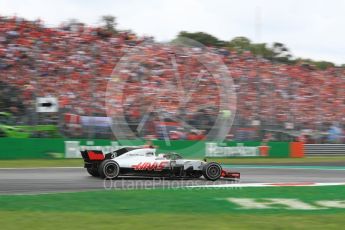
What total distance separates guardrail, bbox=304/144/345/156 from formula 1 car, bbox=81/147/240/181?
48.5 feet

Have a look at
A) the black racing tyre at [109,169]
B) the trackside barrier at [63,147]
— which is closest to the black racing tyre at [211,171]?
the black racing tyre at [109,169]

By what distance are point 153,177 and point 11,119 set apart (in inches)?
358

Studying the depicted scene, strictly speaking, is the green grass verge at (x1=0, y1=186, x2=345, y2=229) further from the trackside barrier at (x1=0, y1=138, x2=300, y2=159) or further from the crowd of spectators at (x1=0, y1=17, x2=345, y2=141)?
the crowd of spectators at (x1=0, y1=17, x2=345, y2=141)

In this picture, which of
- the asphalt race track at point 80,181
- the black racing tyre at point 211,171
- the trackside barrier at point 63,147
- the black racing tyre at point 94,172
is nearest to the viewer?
the asphalt race track at point 80,181

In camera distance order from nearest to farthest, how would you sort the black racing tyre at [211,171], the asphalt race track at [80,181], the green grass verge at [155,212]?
the green grass verge at [155,212]
the asphalt race track at [80,181]
the black racing tyre at [211,171]

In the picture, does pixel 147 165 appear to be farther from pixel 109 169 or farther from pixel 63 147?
pixel 63 147

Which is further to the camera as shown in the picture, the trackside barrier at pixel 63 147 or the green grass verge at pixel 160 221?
the trackside barrier at pixel 63 147

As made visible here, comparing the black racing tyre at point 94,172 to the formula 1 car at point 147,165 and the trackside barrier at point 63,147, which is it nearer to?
the formula 1 car at point 147,165

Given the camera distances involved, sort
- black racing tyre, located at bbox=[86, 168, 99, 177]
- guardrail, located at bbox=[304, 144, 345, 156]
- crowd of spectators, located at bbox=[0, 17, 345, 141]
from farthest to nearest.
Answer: guardrail, located at bbox=[304, 144, 345, 156] < crowd of spectators, located at bbox=[0, 17, 345, 141] < black racing tyre, located at bbox=[86, 168, 99, 177]

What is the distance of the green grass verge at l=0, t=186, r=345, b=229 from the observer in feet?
21.8

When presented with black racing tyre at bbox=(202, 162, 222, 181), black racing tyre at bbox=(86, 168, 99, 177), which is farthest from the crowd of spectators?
black racing tyre at bbox=(202, 162, 222, 181)

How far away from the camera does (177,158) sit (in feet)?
43.4

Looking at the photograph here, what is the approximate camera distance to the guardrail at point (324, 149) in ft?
88.7

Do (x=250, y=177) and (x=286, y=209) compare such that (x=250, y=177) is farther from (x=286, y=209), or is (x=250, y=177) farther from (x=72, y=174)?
(x=286, y=209)
